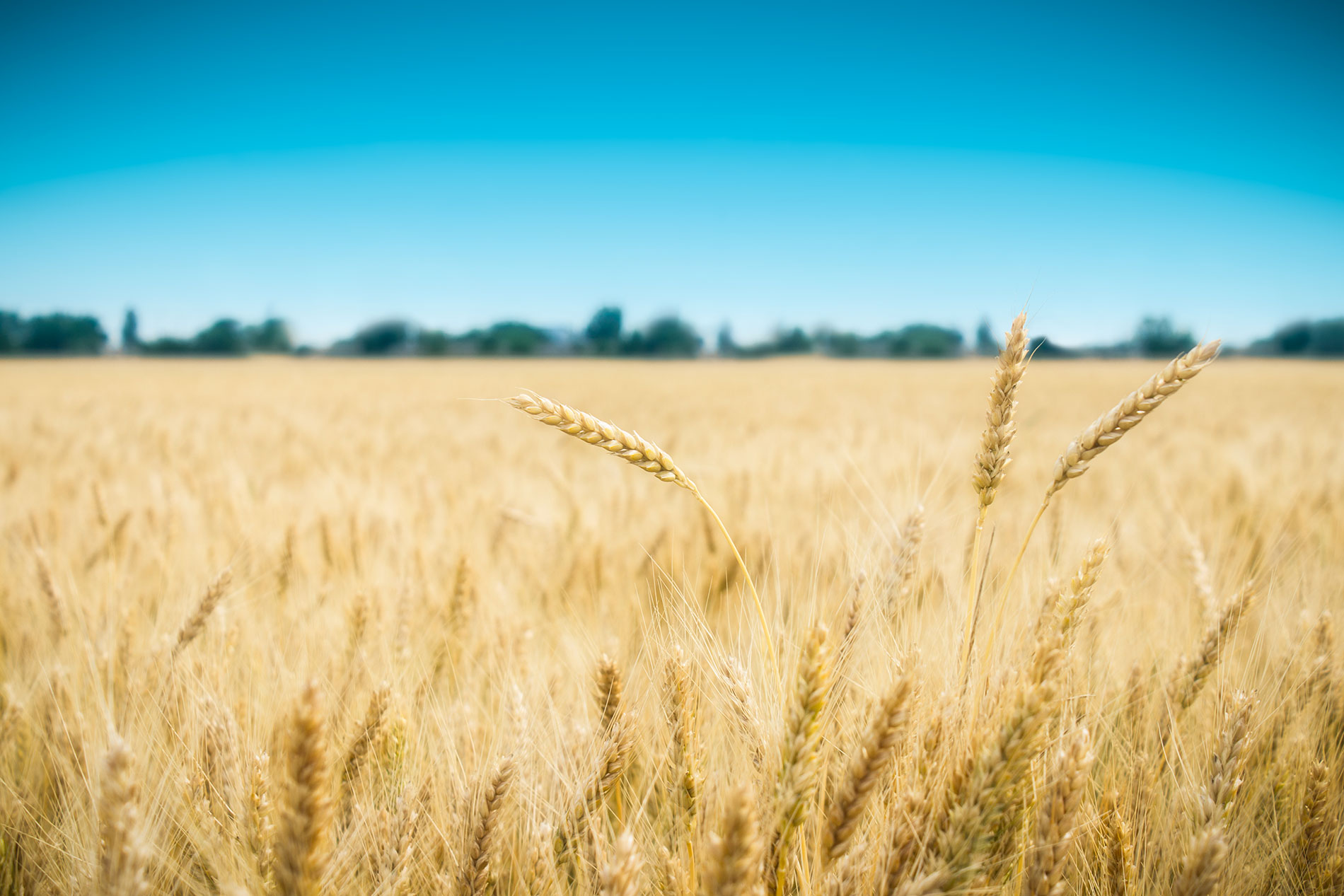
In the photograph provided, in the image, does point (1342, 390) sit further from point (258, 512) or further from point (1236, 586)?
point (258, 512)

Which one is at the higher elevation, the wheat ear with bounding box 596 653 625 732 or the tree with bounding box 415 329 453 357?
the tree with bounding box 415 329 453 357

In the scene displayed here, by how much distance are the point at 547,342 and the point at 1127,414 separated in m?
63.0

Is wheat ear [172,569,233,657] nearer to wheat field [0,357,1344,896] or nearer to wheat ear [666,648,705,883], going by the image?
wheat field [0,357,1344,896]

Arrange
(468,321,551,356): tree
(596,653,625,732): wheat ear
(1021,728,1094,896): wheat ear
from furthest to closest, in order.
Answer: (468,321,551,356): tree, (596,653,625,732): wheat ear, (1021,728,1094,896): wheat ear

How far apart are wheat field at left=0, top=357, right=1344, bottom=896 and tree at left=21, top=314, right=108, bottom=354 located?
52.7 meters

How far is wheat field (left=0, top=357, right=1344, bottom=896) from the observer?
670 mm

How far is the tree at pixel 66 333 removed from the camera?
3934cm

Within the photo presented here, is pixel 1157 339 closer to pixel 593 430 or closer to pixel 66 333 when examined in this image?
pixel 593 430

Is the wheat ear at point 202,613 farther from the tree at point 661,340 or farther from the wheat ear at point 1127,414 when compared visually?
the tree at point 661,340

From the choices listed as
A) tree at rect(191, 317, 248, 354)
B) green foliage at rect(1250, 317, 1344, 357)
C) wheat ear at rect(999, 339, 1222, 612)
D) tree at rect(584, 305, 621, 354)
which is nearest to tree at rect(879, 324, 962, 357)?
green foliage at rect(1250, 317, 1344, 357)

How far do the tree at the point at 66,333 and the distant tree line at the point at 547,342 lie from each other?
0.16ft

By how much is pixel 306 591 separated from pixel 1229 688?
7.03 ft

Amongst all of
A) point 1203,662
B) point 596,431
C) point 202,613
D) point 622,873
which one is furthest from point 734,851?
point 202,613

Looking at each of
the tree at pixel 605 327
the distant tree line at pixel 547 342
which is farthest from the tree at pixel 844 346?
the tree at pixel 605 327
